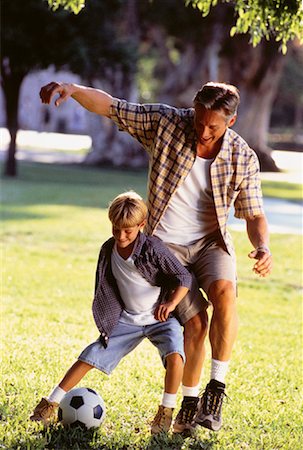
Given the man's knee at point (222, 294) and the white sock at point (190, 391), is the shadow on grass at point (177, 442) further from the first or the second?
the man's knee at point (222, 294)

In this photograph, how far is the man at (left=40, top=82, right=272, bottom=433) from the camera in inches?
194

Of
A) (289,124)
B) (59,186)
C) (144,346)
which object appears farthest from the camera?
(289,124)

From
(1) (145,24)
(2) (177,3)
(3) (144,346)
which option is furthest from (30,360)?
(1) (145,24)

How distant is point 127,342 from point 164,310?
0.34m

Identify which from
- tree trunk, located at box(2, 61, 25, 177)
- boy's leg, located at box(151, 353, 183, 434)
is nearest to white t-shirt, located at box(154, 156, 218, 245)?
boy's leg, located at box(151, 353, 183, 434)

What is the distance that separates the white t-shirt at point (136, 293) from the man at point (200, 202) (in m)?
0.26

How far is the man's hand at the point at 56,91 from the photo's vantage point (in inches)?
187

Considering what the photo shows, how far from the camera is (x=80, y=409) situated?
189 inches

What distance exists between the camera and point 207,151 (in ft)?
16.6

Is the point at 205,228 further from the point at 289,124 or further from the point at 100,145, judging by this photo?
the point at 289,124

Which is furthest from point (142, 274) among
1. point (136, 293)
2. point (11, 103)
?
point (11, 103)

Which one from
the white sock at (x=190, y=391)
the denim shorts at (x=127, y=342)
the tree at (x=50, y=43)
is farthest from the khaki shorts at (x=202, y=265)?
the tree at (x=50, y=43)

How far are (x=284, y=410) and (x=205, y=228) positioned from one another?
4.61 ft

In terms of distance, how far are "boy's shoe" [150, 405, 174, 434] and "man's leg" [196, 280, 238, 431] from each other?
157 millimetres
